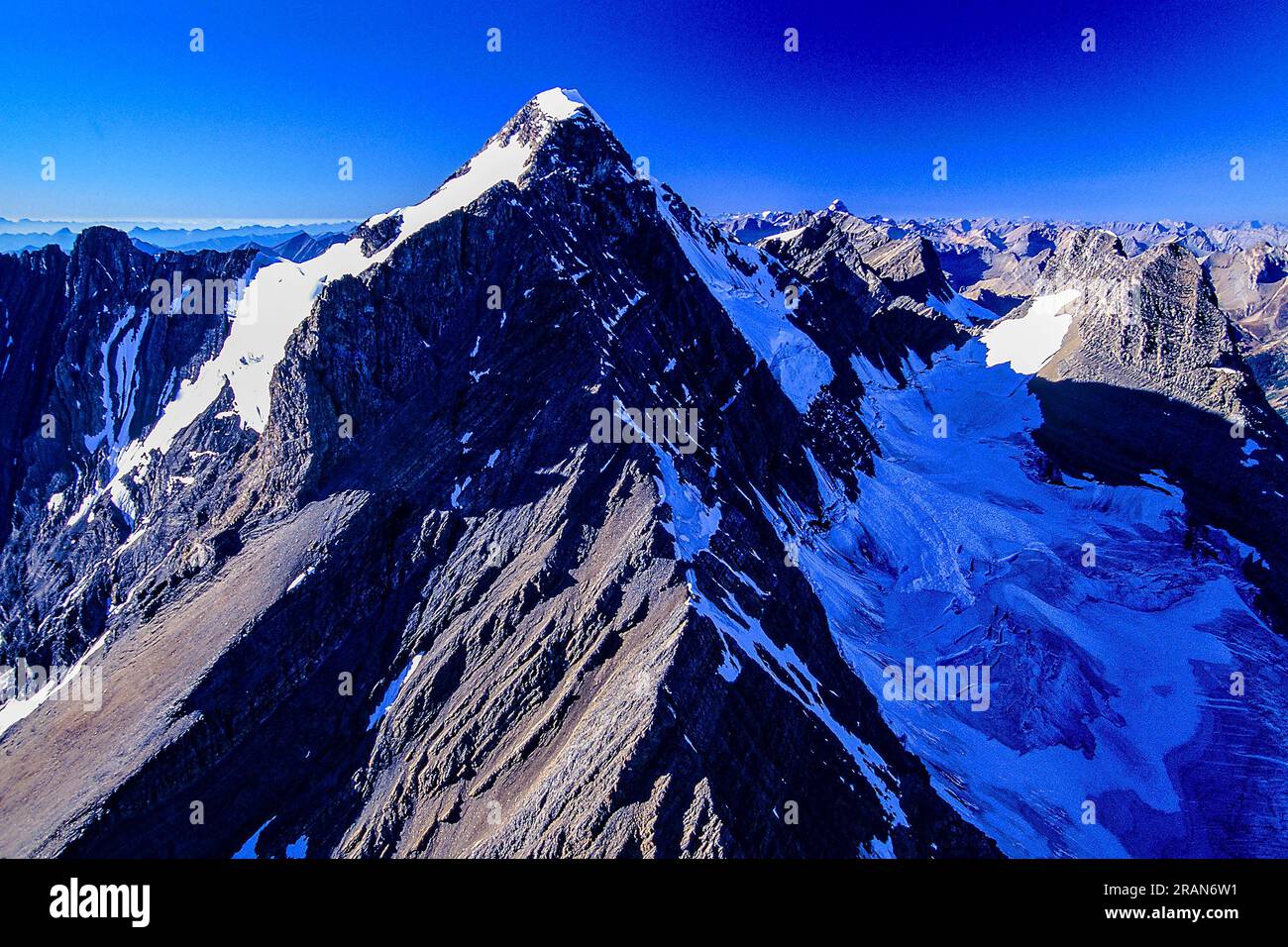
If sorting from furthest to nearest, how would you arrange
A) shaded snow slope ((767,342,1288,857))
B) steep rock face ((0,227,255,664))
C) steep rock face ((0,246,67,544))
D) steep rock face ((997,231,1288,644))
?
steep rock face ((997,231,1288,644)) < steep rock face ((0,246,67,544)) < steep rock face ((0,227,255,664)) < shaded snow slope ((767,342,1288,857))

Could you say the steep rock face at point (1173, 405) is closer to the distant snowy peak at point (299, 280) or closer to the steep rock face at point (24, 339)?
the distant snowy peak at point (299, 280)

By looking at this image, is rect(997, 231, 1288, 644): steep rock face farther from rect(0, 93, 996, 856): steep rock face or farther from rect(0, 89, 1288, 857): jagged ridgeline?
rect(0, 93, 996, 856): steep rock face

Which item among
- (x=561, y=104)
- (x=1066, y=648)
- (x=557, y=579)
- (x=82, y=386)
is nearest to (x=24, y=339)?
(x=82, y=386)

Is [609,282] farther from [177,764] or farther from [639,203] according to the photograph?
[177,764]

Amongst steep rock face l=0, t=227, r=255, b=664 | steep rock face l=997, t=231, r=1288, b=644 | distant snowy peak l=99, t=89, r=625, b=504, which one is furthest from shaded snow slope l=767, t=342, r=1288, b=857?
steep rock face l=0, t=227, r=255, b=664
